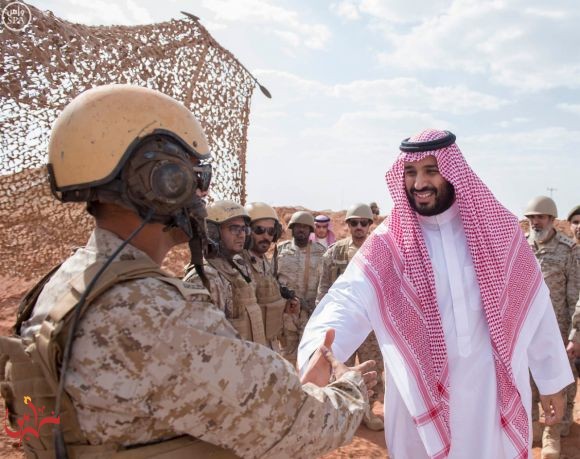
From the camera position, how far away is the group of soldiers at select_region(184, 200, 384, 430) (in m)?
4.22

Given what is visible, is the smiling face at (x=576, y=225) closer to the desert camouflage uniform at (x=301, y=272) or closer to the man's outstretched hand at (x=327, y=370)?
the desert camouflage uniform at (x=301, y=272)

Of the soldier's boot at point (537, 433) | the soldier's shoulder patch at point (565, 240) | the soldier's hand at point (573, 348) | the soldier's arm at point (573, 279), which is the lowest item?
the soldier's boot at point (537, 433)

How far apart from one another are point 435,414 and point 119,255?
187 centimetres

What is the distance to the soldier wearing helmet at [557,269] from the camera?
5.40m

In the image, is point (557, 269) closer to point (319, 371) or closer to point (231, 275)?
point (231, 275)

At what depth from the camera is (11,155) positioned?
4902 millimetres

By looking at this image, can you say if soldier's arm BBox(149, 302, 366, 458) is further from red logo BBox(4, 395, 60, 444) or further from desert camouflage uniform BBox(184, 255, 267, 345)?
desert camouflage uniform BBox(184, 255, 267, 345)

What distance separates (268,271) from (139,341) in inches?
175

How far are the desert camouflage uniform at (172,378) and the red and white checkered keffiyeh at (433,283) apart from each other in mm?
1445

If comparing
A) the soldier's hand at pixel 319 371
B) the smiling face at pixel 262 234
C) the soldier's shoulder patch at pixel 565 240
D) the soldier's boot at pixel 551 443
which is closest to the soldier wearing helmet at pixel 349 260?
the smiling face at pixel 262 234

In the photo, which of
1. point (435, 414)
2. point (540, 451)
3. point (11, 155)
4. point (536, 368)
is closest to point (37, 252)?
point (11, 155)

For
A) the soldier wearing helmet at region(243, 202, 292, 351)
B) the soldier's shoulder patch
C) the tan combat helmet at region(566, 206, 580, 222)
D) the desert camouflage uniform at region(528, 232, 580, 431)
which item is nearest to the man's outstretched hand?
the soldier wearing helmet at region(243, 202, 292, 351)

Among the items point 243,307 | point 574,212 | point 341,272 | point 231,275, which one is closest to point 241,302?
point 243,307

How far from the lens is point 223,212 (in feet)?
15.1
